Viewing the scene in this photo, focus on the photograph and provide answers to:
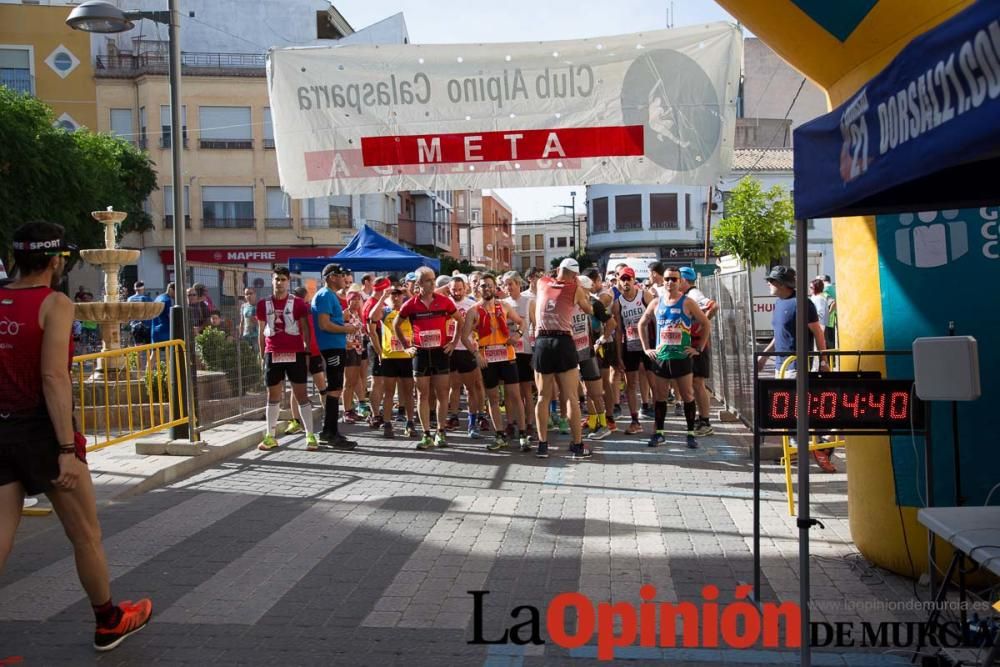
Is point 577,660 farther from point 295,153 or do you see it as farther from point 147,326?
point 147,326

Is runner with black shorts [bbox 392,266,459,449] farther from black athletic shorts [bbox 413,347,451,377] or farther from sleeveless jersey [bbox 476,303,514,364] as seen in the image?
sleeveless jersey [bbox 476,303,514,364]

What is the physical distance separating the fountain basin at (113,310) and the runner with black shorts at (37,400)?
9.29 m

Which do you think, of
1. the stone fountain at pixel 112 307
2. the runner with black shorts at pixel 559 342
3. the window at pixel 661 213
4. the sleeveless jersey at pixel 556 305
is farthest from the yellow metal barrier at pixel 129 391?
the window at pixel 661 213

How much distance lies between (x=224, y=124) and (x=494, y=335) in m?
39.8

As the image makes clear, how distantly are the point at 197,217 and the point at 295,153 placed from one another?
41.7m

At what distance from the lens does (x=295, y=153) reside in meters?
→ 8.42

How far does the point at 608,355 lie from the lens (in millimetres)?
12688

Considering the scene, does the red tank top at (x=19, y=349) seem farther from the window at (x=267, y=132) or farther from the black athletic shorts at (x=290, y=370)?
the window at (x=267, y=132)

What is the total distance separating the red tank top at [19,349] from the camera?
4.38m

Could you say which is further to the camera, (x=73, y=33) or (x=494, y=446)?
(x=73, y=33)

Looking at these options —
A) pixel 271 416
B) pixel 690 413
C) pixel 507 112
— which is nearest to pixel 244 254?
pixel 271 416

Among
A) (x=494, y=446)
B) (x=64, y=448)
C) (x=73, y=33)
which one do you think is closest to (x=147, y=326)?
(x=494, y=446)

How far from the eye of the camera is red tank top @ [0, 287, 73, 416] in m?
4.38

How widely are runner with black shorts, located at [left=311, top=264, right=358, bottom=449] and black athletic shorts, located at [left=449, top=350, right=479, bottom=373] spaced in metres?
1.25
